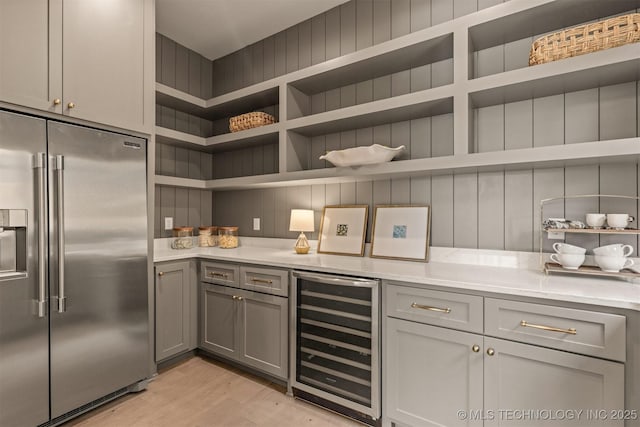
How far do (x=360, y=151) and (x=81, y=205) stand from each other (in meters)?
1.67

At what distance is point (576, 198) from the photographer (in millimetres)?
1821

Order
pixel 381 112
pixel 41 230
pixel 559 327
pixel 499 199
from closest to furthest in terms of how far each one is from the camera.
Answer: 1. pixel 559 327
2. pixel 41 230
3. pixel 499 199
4. pixel 381 112

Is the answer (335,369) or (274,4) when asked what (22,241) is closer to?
(335,369)

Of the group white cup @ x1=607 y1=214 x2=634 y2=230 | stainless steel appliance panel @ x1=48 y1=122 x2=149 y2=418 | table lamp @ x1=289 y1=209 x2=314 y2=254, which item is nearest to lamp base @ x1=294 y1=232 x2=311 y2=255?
table lamp @ x1=289 y1=209 x2=314 y2=254

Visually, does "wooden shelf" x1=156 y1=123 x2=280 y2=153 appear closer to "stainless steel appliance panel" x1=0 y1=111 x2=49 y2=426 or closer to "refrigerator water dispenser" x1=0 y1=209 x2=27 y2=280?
"stainless steel appliance panel" x1=0 y1=111 x2=49 y2=426

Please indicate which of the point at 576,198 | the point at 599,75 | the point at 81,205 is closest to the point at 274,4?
the point at 81,205

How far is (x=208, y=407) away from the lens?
2.03 meters

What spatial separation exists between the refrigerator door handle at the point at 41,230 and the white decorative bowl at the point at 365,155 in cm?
161

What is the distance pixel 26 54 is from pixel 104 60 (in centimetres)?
38

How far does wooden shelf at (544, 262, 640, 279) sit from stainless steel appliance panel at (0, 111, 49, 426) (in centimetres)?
265

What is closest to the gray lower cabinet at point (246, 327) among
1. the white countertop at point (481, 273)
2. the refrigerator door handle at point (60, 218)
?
the white countertop at point (481, 273)

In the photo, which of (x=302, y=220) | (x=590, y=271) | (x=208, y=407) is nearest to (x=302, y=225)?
(x=302, y=220)

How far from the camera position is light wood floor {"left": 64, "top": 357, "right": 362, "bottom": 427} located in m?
1.88

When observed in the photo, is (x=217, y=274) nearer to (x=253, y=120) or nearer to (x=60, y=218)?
(x=60, y=218)
